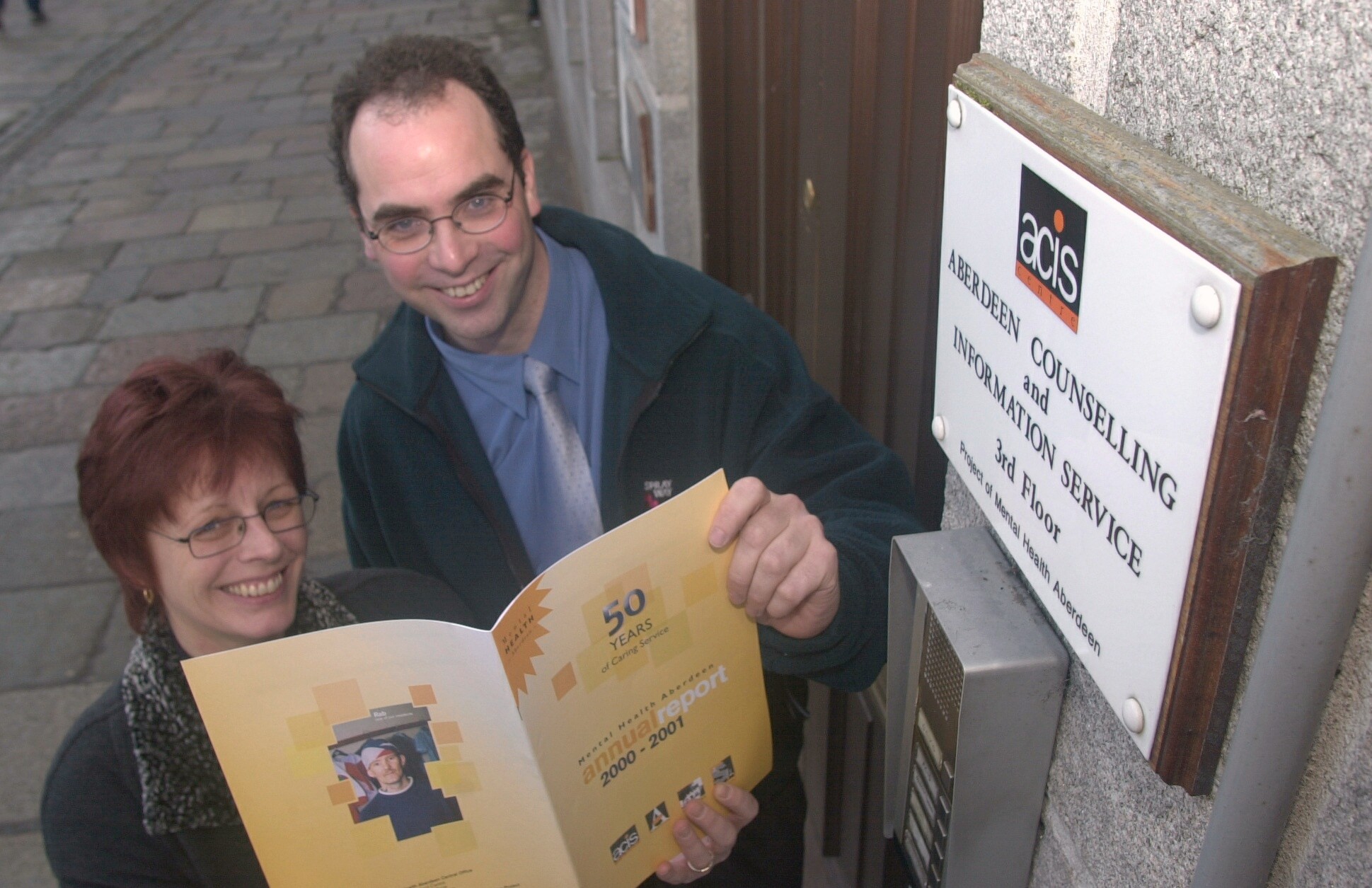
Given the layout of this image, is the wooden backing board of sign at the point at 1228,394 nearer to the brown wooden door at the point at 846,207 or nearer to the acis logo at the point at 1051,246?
the acis logo at the point at 1051,246

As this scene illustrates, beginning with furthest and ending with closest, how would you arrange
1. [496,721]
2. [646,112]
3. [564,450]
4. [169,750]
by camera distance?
[646,112]
[564,450]
[169,750]
[496,721]

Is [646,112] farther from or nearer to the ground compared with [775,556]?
nearer to the ground

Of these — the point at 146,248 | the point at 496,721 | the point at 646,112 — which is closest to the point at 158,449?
the point at 496,721

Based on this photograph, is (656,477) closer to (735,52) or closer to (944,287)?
(944,287)

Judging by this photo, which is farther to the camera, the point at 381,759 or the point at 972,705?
the point at 381,759

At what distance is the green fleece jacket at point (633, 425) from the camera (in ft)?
6.06

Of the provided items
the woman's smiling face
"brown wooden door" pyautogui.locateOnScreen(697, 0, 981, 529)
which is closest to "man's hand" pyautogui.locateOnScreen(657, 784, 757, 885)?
"brown wooden door" pyautogui.locateOnScreen(697, 0, 981, 529)

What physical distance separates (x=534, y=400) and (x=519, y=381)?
0.04 meters

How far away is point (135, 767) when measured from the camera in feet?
5.28

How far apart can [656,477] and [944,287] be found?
0.85m

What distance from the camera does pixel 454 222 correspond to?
A: 184 centimetres

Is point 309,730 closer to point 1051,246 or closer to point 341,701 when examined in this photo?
point 341,701

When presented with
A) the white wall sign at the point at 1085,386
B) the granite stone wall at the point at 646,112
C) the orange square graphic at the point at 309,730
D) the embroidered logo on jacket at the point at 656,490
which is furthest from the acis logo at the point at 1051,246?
the granite stone wall at the point at 646,112

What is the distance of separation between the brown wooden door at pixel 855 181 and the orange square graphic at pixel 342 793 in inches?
38.7
